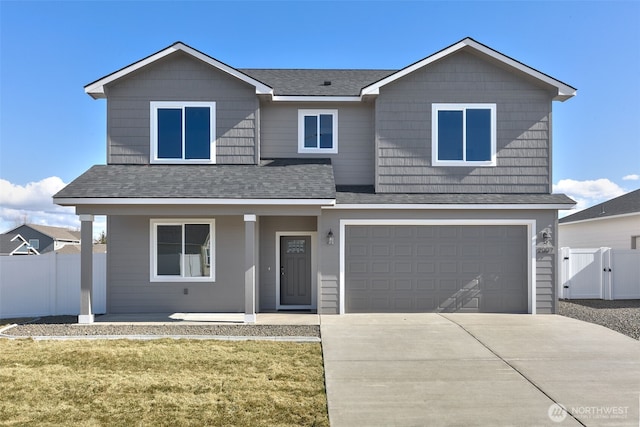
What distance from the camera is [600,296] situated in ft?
47.2

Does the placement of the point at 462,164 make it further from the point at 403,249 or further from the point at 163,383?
the point at 163,383

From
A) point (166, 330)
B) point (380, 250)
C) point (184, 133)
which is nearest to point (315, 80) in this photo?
point (184, 133)

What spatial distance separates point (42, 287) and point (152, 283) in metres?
3.27

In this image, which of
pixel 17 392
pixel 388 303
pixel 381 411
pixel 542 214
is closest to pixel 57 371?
pixel 17 392

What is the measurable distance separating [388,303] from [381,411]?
253 inches

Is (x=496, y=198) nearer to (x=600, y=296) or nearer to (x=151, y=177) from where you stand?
(x=600, y=296)

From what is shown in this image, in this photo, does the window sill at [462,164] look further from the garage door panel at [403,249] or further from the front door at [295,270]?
the front door at [295,270]

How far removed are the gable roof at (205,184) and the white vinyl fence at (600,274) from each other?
8485 millimetres

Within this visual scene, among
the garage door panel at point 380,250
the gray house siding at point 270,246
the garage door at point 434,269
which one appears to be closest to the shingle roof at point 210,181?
the gray house siding at point 270,246

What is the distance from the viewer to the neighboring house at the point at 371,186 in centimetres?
1159

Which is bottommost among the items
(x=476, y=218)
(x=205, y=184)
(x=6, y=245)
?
(x=6, y=245)

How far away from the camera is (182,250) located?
12.0 metres

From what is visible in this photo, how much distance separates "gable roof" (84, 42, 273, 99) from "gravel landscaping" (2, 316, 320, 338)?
593 centimetres

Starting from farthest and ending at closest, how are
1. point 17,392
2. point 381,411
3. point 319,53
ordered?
point 319,53, point 17,392, point 381,411
